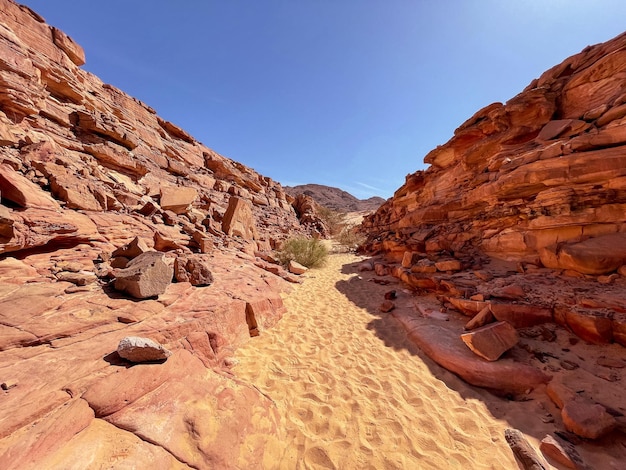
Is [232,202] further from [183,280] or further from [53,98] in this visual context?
[53,98]

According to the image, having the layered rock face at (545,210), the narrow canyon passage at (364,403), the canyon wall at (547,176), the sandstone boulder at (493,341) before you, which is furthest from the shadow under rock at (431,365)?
the canyon wall at (547,176)

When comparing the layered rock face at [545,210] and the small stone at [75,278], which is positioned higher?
the layered rock face at [545,210]

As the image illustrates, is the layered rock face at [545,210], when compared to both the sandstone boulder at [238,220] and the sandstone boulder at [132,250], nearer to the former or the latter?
the sandstone boulder at [238,220]

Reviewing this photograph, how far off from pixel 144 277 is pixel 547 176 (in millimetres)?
9882

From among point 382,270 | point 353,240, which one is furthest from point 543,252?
point 353,240

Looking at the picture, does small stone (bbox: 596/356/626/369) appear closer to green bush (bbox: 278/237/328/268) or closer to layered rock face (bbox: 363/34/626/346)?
layered rock face (bbox: 363/34/626/346)

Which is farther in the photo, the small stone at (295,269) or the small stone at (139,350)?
the small stone at (295,269)

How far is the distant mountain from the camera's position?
5972 cm

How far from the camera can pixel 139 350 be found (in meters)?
2.69

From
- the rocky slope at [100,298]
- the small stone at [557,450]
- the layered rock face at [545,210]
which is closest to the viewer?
the rocky slope at [100,298]

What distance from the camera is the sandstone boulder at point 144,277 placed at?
393cm

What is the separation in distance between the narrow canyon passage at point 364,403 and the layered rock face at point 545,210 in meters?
2.39

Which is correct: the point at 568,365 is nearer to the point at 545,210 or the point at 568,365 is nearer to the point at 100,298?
the point at 545,210

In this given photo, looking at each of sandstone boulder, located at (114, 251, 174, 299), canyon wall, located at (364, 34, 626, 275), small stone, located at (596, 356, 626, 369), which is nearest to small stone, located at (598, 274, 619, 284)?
canyon wall, located at (364, 34, 626, 275)
